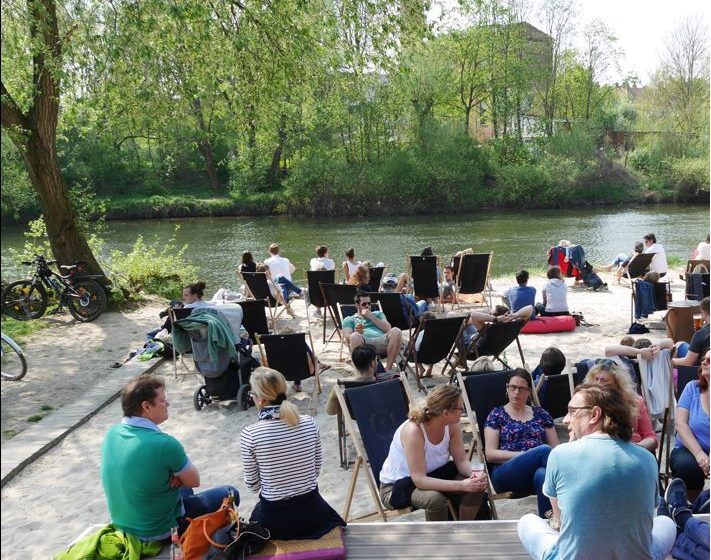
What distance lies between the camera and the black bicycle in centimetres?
1023

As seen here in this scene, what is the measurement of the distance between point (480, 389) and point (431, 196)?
118ft

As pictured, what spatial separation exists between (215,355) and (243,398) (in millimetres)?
479

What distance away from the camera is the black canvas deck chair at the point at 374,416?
421cm

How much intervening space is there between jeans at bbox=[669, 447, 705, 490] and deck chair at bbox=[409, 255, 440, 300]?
5.89 meters

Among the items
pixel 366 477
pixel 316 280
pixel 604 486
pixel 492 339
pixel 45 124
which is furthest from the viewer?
pixel 45 124

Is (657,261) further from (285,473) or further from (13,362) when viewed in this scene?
(285,473)

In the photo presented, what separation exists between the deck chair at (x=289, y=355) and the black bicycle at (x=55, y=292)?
194 inches

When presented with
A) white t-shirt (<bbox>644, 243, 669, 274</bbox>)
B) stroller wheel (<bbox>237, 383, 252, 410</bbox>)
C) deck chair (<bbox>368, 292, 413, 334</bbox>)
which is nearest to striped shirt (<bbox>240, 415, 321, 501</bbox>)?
stroller wheel (<bbox>237, 383, 252, 410</bbox>)

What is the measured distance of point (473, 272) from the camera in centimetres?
1032

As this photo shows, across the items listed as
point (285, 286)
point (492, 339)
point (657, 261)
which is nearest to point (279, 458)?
point (492, 339)

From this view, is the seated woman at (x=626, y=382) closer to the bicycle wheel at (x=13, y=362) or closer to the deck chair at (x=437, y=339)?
the deck chair at (x=437, y=339)

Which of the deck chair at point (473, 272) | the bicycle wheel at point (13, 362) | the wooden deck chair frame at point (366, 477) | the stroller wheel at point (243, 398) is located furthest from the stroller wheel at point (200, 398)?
the deck chair at point (473, 272)

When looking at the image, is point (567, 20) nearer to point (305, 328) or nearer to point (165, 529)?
point (305, 328)

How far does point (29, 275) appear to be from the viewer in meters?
10.6
